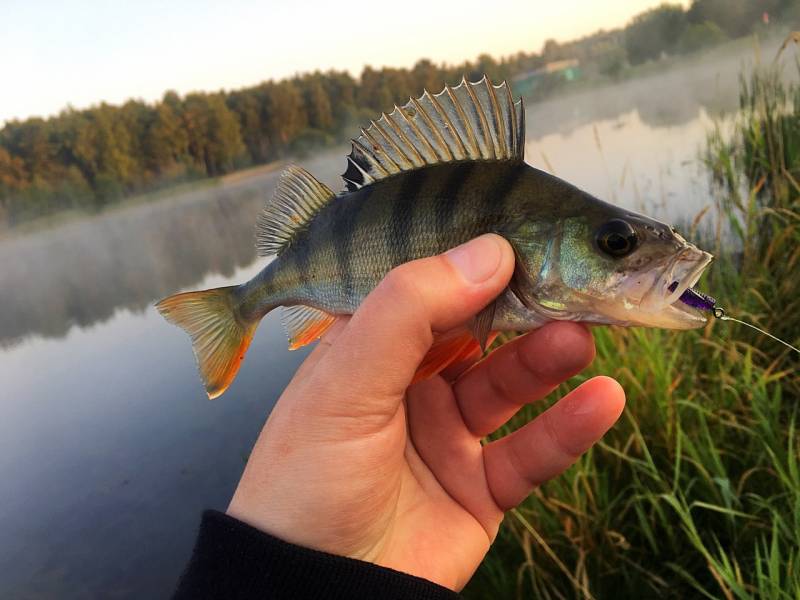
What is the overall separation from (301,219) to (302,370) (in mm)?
538

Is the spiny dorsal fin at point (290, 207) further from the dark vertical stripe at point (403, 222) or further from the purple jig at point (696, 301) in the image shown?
the purple jig at point (696, 301)

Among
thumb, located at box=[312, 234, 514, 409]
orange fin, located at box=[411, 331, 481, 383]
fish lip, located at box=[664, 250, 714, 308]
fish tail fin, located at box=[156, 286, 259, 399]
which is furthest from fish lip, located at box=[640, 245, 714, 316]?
fish tail fin, located at box=[156, 286, 259, 399]

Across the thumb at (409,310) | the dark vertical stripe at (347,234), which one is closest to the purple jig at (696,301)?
the thumb at (409,310)

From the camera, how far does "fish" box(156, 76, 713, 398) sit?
1.30m

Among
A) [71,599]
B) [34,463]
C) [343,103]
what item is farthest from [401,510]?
[343,103]

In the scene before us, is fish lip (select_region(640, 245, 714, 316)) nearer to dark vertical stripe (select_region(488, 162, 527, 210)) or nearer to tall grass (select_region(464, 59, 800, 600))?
dark vertical stripe (select_region(488, 162, 527, 210))

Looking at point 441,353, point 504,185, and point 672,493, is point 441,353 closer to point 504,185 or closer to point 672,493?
point 504,185

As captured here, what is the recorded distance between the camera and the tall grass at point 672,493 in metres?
2.07

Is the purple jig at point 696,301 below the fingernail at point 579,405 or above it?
above

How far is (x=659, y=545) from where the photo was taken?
7.49ft

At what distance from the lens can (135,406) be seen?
20.1 feet

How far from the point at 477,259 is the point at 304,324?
90 cm

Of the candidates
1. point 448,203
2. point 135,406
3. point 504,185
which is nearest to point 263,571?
point 448,203

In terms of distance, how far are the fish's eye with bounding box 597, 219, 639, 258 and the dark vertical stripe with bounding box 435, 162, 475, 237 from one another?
1.26 ft
